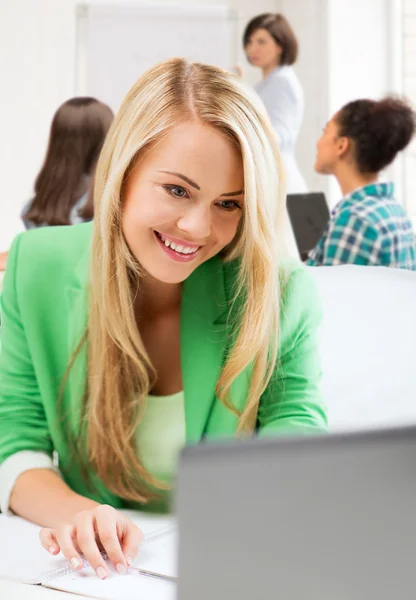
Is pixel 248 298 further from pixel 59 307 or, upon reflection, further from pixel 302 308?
pixel 59 307

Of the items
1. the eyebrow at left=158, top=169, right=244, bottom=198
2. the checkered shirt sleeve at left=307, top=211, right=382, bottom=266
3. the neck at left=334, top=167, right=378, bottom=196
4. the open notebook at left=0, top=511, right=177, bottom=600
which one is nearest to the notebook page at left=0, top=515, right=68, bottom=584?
the open notebook at left=0, top=511, right=177, bottom=600

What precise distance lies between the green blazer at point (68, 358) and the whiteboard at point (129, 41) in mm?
3558

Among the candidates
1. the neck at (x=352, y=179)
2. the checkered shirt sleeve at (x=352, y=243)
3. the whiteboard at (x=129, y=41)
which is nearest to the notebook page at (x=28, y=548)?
the checkered shirt sleeve at (x=352, y=243)

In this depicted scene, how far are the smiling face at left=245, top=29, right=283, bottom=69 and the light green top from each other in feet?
9.71

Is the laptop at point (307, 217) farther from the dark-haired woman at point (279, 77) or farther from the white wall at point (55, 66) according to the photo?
the white wall at point (55, 66)

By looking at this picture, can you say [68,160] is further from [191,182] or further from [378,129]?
[191,182]

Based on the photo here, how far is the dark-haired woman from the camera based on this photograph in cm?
368

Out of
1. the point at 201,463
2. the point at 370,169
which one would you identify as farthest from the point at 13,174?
the point at 201,463

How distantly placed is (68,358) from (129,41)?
3758 mm

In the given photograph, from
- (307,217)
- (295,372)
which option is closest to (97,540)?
(295,372)

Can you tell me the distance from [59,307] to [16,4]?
4016 millimetres

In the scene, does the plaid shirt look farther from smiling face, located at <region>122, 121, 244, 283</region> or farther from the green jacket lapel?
smiling face, located at <region>122, 121, 244, 283</region>

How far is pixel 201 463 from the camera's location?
33 cm

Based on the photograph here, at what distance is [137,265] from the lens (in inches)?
43.5
